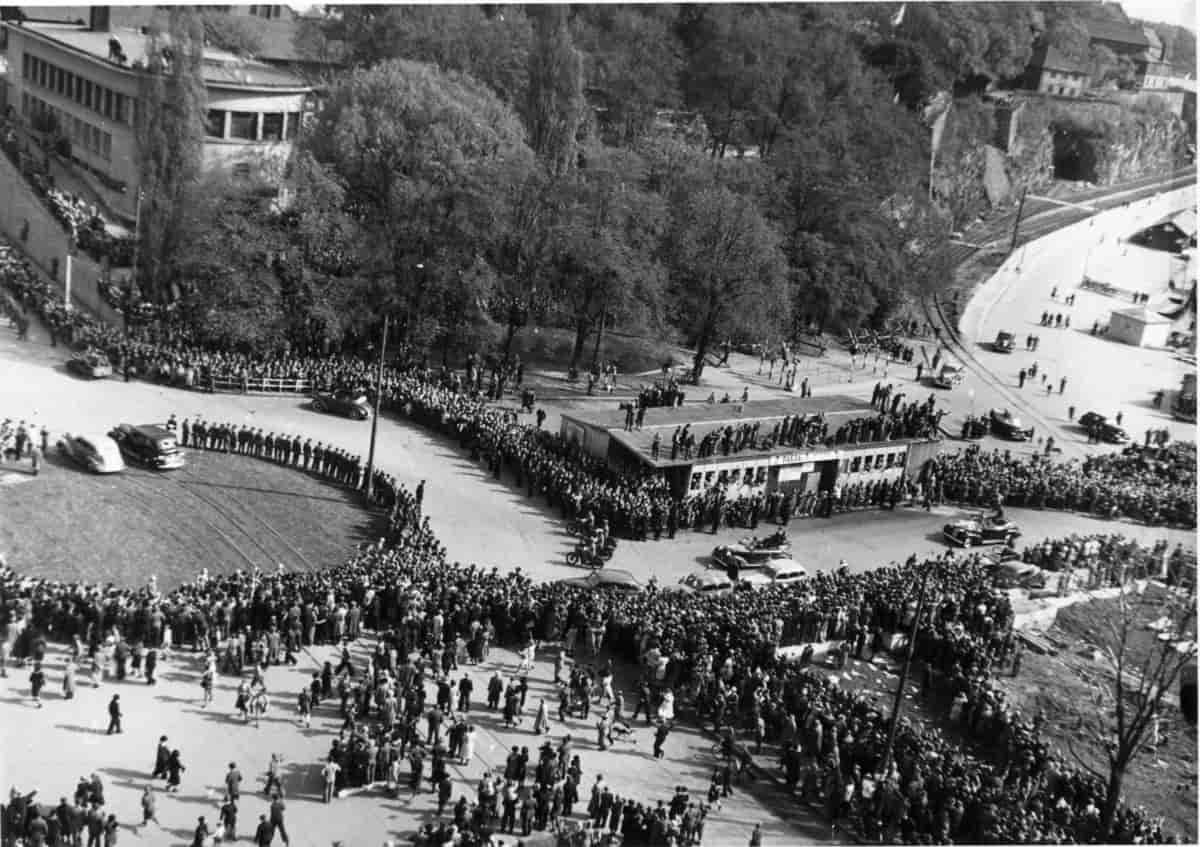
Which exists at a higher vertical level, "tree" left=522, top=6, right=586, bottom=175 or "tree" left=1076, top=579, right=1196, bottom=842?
"tree" left=522, top=6, right=586, bottom=175

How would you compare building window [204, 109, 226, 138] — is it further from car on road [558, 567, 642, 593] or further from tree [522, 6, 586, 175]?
car on road [558, 567, 642, 593]

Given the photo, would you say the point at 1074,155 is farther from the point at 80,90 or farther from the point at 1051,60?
the point at 80,90

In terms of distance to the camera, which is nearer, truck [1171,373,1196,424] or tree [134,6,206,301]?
tree [134,6,206,301]

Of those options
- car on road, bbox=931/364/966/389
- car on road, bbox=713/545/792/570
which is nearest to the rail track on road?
car on road, bbox=931/364/966/389

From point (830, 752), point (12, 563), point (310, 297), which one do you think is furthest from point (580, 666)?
point (310, 297)

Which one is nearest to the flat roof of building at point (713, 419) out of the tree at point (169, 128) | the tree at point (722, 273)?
the tree at point (722, 273)

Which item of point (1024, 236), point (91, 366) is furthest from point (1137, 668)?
point (1024, 236)

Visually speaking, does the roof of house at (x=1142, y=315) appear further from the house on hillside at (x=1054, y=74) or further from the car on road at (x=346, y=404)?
the car on road at (x=346, y=404)
